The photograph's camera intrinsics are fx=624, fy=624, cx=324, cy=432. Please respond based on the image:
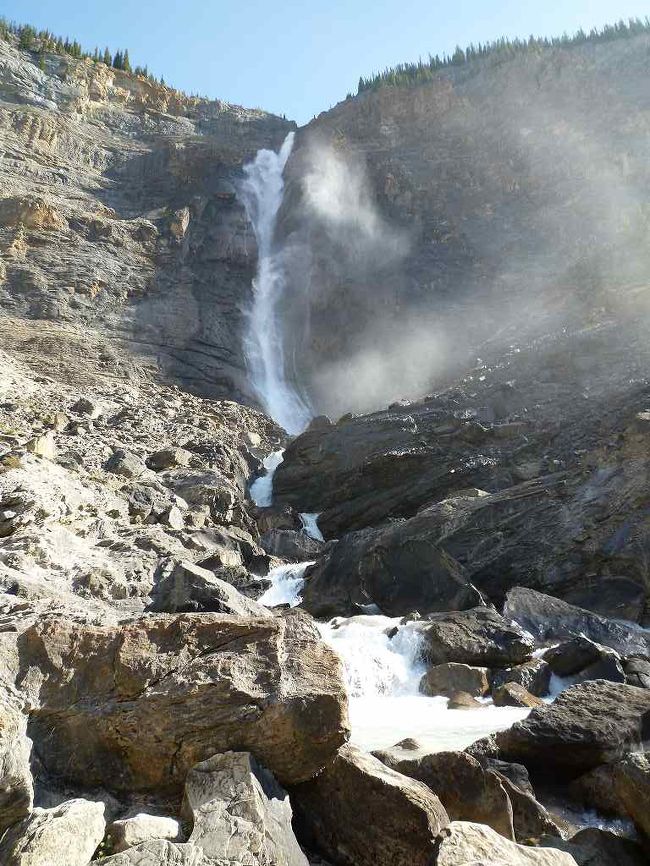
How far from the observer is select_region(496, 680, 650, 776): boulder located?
712 centimetres

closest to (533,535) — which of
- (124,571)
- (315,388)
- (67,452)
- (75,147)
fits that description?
(124,571)

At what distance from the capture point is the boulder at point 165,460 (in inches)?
850

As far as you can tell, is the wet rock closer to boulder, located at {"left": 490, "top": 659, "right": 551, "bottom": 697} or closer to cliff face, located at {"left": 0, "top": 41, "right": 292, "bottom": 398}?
cliff face, located at {"left": 0, "top": 41, "right": 292, "bottom": 398}

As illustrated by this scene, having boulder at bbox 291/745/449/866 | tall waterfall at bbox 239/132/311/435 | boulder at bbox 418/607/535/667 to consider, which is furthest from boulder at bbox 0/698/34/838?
tall waterfall at bbox 239/132/311/435

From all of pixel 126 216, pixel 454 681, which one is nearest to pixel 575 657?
pixel 454 681

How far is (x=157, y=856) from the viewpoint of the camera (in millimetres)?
3785

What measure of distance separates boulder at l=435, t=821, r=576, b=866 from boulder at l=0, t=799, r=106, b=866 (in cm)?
228

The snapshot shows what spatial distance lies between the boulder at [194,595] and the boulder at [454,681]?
11.5 feet

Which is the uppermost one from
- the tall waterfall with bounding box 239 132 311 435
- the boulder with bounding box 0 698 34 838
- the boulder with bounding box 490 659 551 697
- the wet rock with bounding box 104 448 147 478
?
the tall waterfall with bounding box 239 132 311 435

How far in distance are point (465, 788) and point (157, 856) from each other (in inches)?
126

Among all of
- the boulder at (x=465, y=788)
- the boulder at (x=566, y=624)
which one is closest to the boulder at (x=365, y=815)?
the boulder at (x=465, y=788)

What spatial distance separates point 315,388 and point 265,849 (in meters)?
35.2

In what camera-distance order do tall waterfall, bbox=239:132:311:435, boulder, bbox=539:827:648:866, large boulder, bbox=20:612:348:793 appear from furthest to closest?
1. tall waterfall, bbox=239:132:311:435
2. boulder, bbox=539:827:648:866
3. large boulder, bbox=20:612:348:793

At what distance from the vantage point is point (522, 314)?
3756cm
